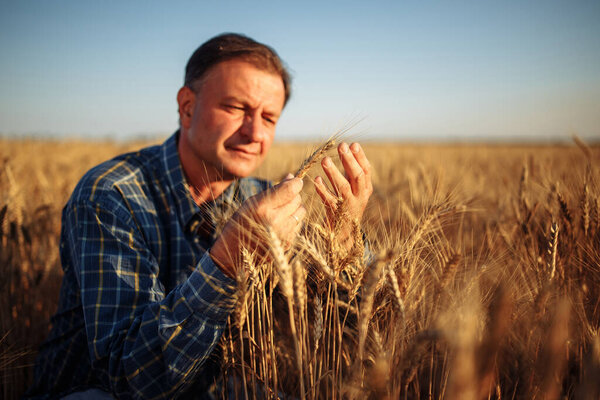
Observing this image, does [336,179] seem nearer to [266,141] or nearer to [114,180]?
[266,141]

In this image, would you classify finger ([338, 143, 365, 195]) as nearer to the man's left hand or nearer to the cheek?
the man's left hand

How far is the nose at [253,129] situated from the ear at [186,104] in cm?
35

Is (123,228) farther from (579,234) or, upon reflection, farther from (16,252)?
(579,234)

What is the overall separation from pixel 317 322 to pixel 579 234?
1.44 m

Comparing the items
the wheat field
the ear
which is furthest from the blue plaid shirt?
the ear

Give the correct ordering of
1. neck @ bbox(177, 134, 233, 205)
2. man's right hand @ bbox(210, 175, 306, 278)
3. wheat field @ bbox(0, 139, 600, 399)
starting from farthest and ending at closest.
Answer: neck @ bbox(177, 134, 233, 205), man's right hand @ bbox(210, 175, 306, 278), wheat field @ bbox(0, 139, 600, 399)

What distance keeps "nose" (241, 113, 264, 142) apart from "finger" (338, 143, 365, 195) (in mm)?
645

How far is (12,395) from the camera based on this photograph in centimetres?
162

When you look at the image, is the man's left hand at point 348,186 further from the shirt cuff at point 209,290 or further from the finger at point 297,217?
the shirt cuff at point 209,290

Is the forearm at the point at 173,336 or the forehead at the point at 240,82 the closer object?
the forearm at the point at 173,336

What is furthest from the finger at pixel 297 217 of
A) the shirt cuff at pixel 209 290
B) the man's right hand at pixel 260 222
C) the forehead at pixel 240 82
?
the forehead at pixel 240 82

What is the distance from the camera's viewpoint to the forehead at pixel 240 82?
63.3 inches

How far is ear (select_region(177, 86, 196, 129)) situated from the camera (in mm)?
1779

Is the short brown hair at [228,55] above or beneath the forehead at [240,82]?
above
